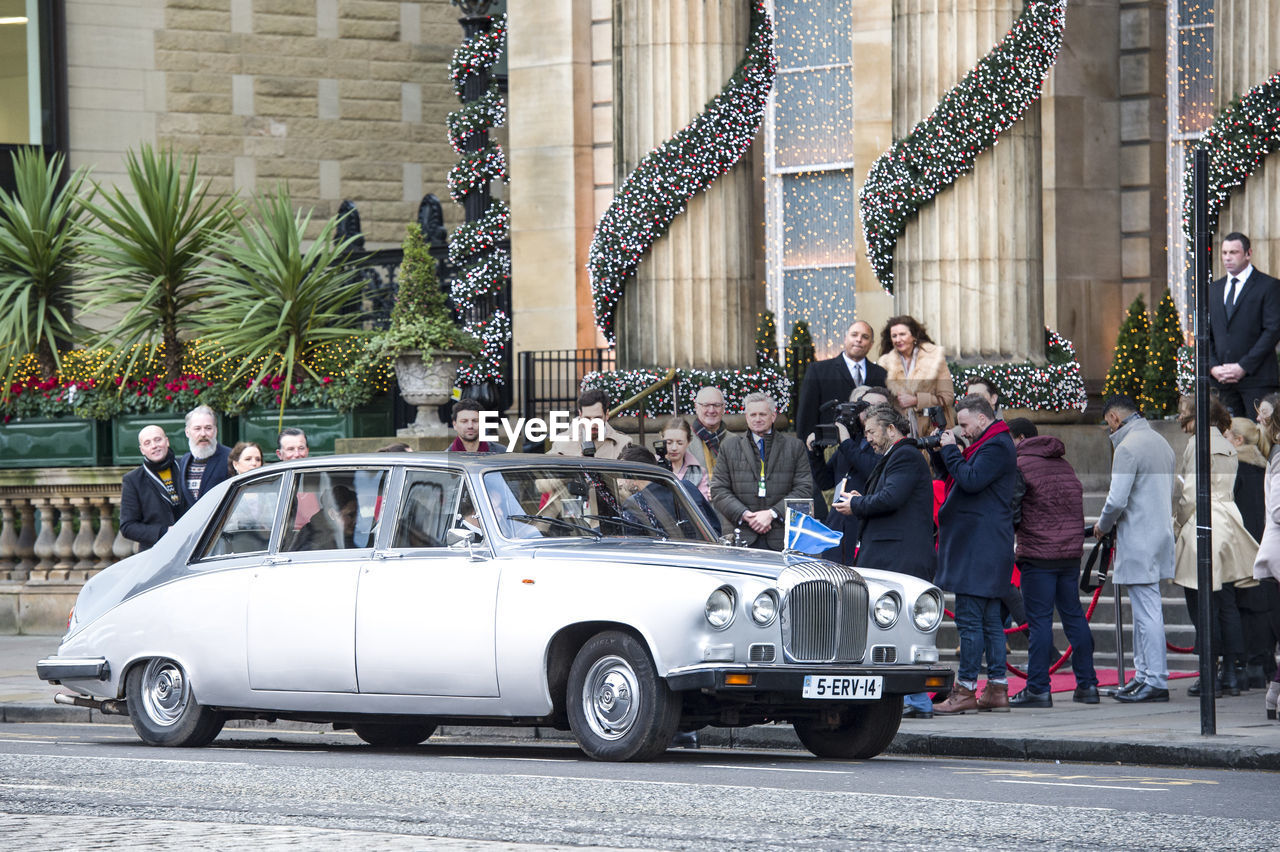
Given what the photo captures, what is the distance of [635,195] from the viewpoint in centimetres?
2038

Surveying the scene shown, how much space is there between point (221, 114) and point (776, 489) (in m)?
16.8

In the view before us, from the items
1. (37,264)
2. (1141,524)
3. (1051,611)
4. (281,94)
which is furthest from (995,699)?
(281,94)

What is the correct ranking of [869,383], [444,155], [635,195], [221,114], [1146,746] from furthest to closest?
[444,155] < [221,114] < [635,195] < [869,383] < [1146,746]

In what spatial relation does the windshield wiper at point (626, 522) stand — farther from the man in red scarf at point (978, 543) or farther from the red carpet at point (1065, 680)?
the red carpet at point (1065, 680)

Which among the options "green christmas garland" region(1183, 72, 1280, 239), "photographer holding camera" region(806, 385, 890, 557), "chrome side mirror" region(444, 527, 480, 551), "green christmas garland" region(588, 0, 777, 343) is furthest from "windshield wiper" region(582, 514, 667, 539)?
"green christmas garland" region(588, 0, 777, 343)

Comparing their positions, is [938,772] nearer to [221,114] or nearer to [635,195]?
→ [635,195]

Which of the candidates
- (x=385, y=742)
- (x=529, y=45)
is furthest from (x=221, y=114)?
(x=385, y=742)

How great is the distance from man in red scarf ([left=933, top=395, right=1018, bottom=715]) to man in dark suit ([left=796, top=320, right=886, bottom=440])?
92.8 inches

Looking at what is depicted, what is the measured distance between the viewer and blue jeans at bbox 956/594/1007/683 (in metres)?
13.0

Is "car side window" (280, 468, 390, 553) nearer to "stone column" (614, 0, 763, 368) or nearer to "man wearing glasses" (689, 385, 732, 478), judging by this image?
"man wearing glasses" (689, 385, 732, 478)

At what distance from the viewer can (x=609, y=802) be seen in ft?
28.1

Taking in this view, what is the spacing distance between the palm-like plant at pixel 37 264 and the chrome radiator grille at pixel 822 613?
44.1 feet

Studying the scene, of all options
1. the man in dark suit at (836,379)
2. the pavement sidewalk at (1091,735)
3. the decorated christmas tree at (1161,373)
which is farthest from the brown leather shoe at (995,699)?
the decorated christmas tree at (1161,373)

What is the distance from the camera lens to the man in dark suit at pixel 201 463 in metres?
14.8
